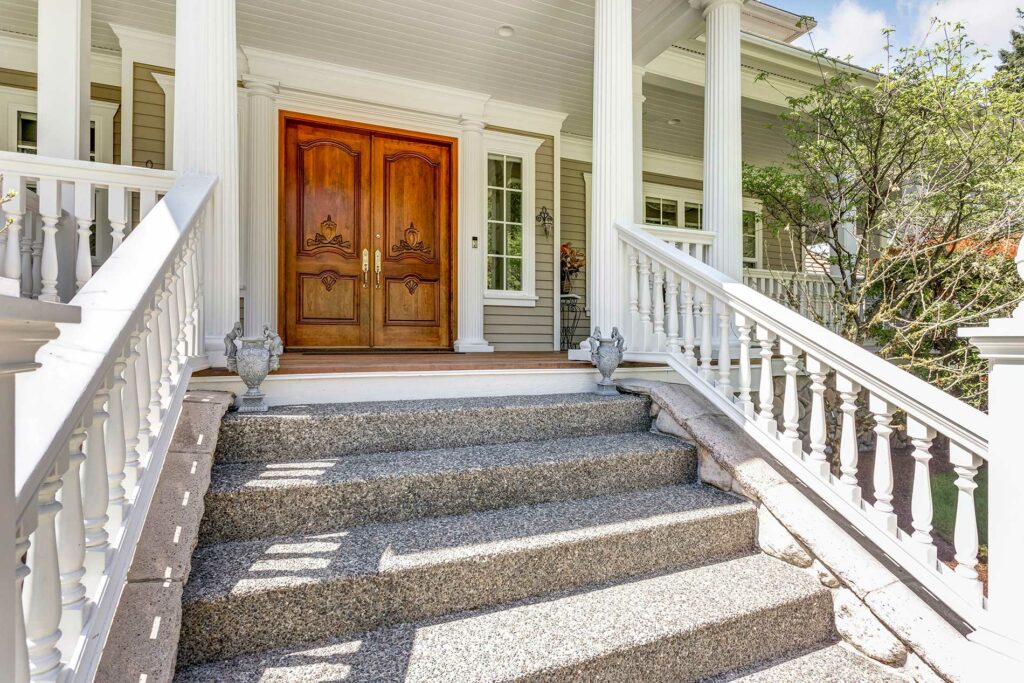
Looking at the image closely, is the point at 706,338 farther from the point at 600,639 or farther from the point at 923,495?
the point at 600,639

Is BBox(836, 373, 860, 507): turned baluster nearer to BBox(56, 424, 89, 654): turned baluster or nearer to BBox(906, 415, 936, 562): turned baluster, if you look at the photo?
BBox(906, 415, 936, 562): turned baluster

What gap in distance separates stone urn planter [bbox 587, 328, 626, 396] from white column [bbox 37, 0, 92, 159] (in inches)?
113

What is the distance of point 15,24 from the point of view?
3.92m

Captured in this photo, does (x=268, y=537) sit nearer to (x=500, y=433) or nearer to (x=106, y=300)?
(x=106, y=300)

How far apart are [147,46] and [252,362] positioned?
3393 millimetres

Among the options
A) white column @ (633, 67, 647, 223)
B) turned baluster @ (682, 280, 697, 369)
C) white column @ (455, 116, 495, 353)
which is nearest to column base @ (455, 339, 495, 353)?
white column @ (455, 116, 495, 353)

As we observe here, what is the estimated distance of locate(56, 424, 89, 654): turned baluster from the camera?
1.04 meters

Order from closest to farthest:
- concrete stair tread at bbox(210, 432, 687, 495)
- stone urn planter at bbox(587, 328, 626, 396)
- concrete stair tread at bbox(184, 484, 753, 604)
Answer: concrete stair tread at bbox(184, 484, 753, 604) → concrete stair tread at bbox(210, 432, 687, 495) → stone urn planter at bbox(587, 328, 626, 396)

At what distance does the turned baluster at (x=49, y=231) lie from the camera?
2295mm

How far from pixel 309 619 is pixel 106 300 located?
0.99 meters

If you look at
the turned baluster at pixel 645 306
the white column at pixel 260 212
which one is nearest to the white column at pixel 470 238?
the white column at pixel 260 212

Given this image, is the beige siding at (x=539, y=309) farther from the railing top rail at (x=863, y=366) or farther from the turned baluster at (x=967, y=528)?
the turned baluster at (x=967, y=528)

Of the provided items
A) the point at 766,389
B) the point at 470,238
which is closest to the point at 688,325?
the point at 766,389

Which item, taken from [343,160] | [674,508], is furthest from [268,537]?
[343,160]
